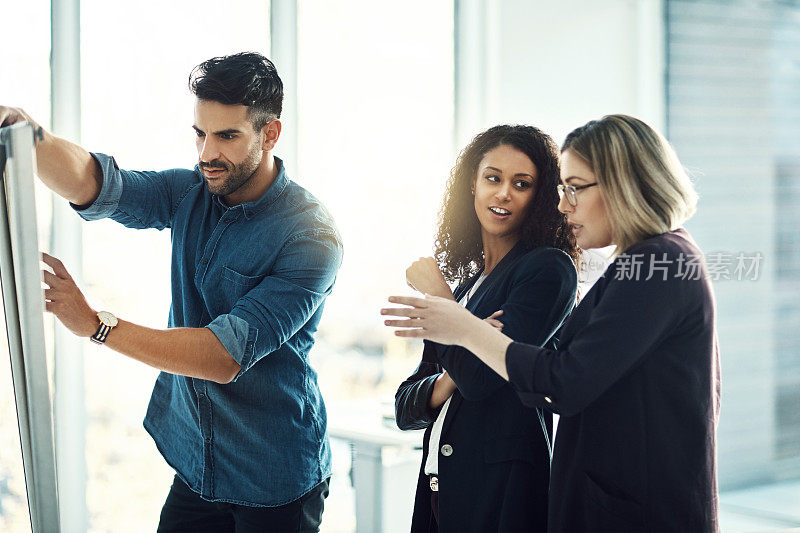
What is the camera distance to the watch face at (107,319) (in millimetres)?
1386

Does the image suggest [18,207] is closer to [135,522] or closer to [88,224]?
[88,224]

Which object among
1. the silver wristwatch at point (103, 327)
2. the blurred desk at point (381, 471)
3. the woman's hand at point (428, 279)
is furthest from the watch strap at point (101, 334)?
the blurred desk at point (381, 471)

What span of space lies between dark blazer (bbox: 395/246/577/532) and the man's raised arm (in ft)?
2.79

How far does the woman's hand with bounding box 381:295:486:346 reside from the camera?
1.36m

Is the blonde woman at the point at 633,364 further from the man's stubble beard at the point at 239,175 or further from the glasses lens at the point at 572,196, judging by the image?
the man's stubble beard at the point at 239,175

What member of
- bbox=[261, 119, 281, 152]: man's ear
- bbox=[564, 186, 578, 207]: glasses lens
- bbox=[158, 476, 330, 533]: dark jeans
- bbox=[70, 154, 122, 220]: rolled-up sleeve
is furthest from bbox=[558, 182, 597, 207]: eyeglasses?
bbox=[70, 154, 122, 220]: rolled-up sleeve

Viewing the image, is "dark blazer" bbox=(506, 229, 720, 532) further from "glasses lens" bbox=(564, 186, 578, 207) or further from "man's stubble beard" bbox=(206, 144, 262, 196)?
"man's stubble beard" bbox=(206, 144, 262, 196)

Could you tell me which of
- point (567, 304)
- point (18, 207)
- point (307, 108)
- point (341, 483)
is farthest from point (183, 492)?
point (307, 108)

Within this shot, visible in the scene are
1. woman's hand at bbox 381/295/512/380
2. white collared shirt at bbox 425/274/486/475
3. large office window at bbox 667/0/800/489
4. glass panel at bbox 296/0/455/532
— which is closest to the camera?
→ woman's hand at bbox 381/295/512/380

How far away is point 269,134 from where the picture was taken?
1680 millimetres

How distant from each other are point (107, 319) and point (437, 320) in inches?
25.4

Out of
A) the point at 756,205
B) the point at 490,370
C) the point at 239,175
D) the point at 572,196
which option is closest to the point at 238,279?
the point at 239,175

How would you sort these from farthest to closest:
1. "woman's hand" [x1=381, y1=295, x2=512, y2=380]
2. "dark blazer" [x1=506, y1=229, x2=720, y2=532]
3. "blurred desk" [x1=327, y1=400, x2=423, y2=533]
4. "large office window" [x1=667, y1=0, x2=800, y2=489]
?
"large office window" [x1=667, y1=0, x2=800, y2=489] < "blurred desk" [x1=327, y1=400, x2=423, y2=533] < "woman's hand" [x1=381, y1=295, x2=512, y2=380] < "dark blazer" [x1=506, y1=229, x2=720, y2=532]

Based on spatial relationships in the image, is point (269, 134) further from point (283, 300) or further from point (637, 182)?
point (637, 182)
